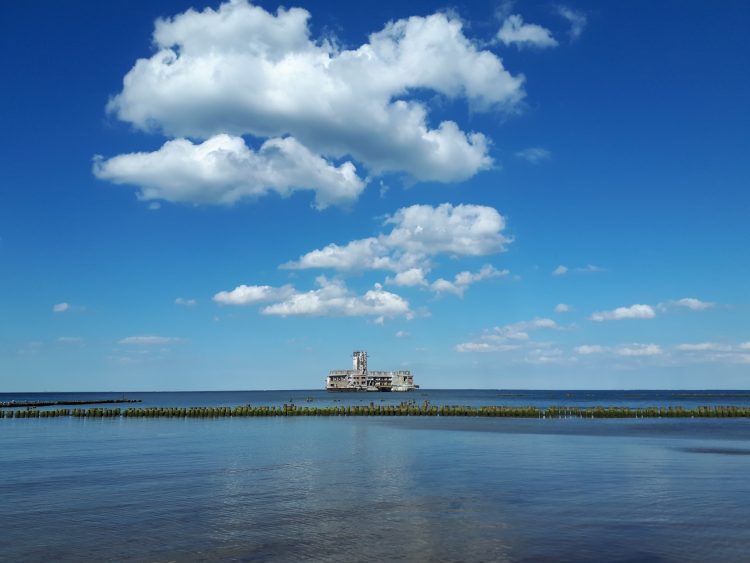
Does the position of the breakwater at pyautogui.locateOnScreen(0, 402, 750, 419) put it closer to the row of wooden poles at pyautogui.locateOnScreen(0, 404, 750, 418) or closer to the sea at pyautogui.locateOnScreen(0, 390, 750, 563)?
the row of wooden poles at pyautogui.locateOnScreen(0, 404, 750, 418)

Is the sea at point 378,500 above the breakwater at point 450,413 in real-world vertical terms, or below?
above

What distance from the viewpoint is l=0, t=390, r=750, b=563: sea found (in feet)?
74.5

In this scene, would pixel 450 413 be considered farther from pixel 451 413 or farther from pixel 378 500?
pixel 378 500

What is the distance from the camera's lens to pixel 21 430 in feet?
270

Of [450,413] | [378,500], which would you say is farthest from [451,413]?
[378,500]

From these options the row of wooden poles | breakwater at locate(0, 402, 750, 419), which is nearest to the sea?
breakwater at locate(0, 402, 750, 419)

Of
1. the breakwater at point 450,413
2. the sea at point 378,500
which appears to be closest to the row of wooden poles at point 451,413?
the breakwater at point 450,413

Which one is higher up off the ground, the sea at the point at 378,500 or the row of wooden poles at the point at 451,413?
the sea at the point at 378,500

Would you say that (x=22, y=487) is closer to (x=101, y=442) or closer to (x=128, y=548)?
(x=128, y=548)

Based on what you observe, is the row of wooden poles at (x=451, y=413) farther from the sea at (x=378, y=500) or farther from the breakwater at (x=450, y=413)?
the sea at (x=378, y=500)

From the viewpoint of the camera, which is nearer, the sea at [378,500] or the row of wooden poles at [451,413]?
the sea at [378,500]

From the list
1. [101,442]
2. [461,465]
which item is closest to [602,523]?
[461,465]

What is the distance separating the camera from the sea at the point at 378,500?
74.5 ft

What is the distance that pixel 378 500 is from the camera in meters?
31.6
